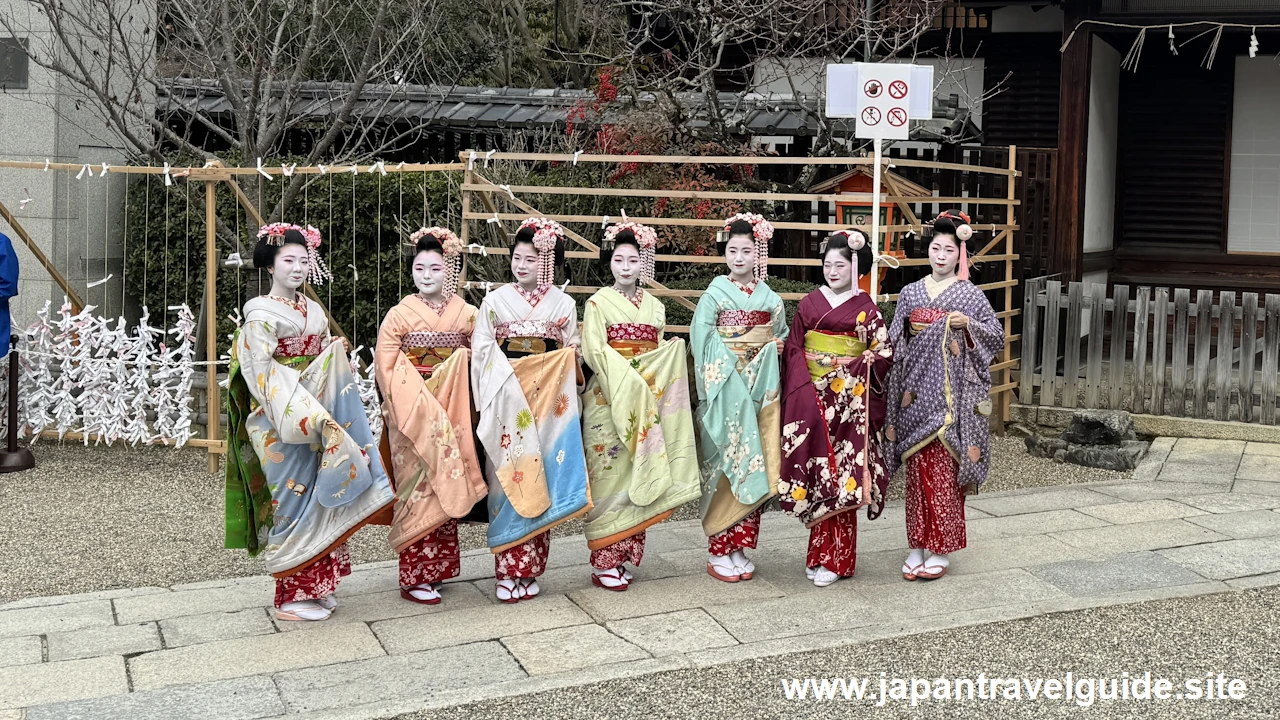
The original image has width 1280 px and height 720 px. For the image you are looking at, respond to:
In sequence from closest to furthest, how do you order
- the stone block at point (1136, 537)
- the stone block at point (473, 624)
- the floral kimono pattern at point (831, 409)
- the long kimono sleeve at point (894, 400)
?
the stone block at point (473, 624) < the floral kimono pattern at point (831, 409) < the long kimono sleeve at point (894, 400) < the stone block at point (1136, 537)

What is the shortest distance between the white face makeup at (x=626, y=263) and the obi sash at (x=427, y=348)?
794mm

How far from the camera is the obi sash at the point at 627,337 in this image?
6043 mm

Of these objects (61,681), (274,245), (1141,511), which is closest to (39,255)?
(274,245)

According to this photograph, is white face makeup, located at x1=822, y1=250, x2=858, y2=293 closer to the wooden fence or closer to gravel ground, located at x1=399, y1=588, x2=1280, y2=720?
gravel ground, located at x1=399, y1=588, x2=1280, y2=720

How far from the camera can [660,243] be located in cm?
965

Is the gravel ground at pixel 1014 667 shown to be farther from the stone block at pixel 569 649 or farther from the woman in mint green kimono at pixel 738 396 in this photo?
the woman in mint green kimono at pixel 738 396

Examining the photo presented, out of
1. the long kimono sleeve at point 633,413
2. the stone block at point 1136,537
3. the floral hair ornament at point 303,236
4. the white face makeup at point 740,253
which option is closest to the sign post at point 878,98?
the white face makeup at point 740,253

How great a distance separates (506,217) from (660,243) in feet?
4.88

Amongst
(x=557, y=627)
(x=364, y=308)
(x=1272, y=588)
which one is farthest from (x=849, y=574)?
(x=364, y=308)

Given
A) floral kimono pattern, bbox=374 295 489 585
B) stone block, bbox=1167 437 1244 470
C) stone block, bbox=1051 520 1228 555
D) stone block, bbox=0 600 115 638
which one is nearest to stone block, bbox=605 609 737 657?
floral kimono pattern, bbox=374 295 489 585

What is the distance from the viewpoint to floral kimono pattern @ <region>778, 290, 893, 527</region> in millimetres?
6004

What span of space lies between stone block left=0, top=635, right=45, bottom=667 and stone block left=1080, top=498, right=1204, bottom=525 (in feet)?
17.6

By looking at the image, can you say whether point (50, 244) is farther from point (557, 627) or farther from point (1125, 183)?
point (1125, 183)

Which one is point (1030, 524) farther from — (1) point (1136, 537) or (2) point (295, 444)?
(2) point (295, 444)
